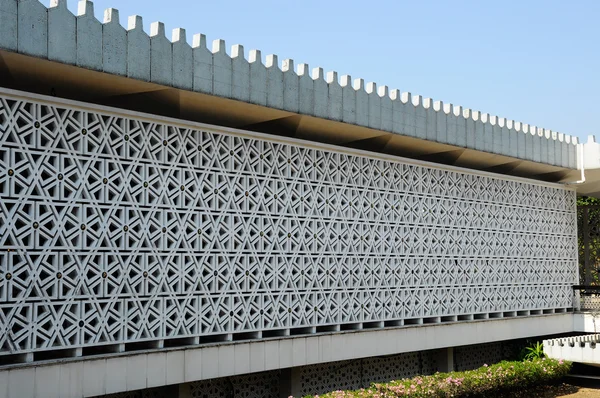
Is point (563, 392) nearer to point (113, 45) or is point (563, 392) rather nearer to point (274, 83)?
point (274, 83)

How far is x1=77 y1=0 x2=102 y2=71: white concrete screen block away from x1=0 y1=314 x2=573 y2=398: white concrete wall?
3999 mm

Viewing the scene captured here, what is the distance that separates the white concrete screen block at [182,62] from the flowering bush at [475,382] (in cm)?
555

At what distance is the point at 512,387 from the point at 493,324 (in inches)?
89.2

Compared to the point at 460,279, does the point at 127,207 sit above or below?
above

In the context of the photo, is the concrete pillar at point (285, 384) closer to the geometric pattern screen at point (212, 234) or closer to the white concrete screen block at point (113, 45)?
the geometric pattern screen at point (212, 234)

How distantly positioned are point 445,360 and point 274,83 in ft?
26.7

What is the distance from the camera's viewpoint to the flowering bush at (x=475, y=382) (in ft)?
41.5

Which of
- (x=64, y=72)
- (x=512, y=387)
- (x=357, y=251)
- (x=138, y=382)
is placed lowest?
(x=512, y=387)

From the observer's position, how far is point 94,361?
386 inches

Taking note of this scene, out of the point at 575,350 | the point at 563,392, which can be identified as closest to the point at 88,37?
the point at 563,392

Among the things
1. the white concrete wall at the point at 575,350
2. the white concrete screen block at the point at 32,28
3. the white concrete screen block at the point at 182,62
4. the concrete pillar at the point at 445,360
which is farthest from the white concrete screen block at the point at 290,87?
the white concrete wall at the point at 575,350

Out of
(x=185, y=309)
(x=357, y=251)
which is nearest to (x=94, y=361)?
(x=185, y=309)

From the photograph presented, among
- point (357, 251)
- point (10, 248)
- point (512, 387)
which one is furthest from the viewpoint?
point (512, 387)

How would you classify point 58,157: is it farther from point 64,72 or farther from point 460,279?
point 460,279
